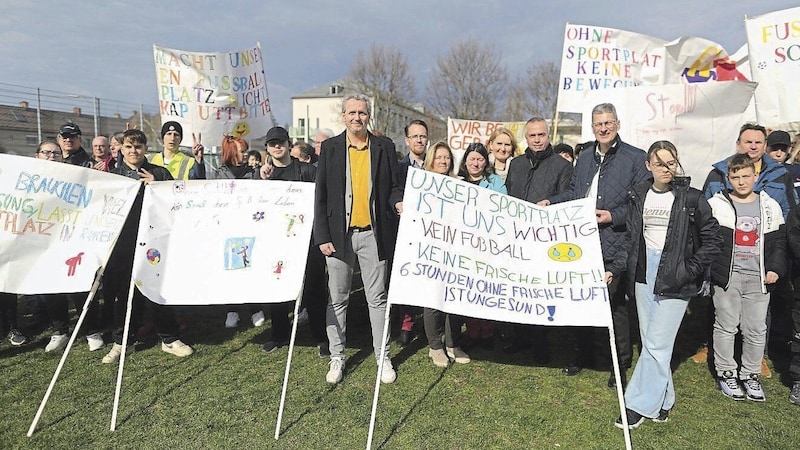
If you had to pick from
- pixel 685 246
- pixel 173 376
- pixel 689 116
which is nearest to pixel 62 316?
pixel 173 376

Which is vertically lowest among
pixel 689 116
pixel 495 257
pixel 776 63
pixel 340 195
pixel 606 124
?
pixel 495 257

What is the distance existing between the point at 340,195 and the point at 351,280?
783mm

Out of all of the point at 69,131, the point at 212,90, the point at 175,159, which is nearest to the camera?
the point at 175,159

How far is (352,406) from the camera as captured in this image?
383 cm

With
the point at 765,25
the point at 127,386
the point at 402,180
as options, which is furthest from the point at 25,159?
the point at 765,25

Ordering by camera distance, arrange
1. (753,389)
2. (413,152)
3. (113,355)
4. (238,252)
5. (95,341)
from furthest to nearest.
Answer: (413,152) → (95,341) → (113,355) → (753,389) → (238,252)

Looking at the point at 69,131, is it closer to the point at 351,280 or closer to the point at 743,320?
the point at 351,280

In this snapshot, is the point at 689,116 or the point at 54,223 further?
the point at 689,116

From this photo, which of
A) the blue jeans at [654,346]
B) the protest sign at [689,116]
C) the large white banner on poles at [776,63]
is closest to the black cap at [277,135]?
the blue jeans at [654,346]

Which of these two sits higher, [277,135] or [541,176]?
[277,135]

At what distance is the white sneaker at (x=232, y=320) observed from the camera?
5781 millimetres

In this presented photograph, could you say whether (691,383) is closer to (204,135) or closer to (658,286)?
(658,286)

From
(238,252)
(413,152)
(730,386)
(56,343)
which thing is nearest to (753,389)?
(730,386)

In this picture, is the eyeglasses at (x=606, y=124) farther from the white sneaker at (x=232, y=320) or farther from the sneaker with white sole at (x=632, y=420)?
the white sneaker at (x=232, y=320)
